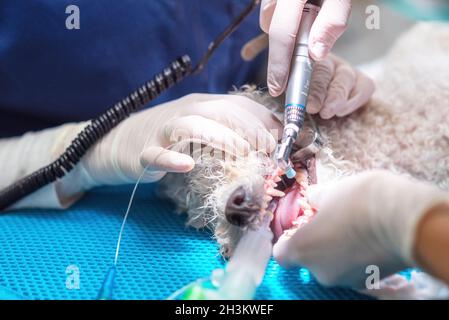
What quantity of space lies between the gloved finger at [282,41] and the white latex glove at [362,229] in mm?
227

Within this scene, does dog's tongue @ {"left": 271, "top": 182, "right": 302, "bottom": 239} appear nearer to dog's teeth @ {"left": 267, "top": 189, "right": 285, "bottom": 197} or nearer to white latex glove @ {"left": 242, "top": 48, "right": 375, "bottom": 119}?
dog's teeth @ {"left": 267, "top": 189, "right": 285, "bottom": 197}

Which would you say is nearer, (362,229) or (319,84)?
(362,229)

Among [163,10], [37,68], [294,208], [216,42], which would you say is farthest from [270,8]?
[37,68]

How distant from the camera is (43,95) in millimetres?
1045

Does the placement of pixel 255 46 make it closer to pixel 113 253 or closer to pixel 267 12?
pixel 267 12

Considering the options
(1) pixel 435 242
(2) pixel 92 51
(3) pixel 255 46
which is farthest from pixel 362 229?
(2) pixel 92 51

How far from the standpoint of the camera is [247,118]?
2.61ft

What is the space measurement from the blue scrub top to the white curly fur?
28 cm

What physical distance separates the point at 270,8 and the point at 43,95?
1.79ft

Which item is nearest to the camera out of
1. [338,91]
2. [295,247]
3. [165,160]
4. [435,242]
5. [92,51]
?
[435,242]

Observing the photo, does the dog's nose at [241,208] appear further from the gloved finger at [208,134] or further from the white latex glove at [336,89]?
the white latex glove at [336,89]

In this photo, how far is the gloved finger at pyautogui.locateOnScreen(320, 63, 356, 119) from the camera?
856mm

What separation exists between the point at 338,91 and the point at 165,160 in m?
0.35

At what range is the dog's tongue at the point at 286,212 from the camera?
75cm
